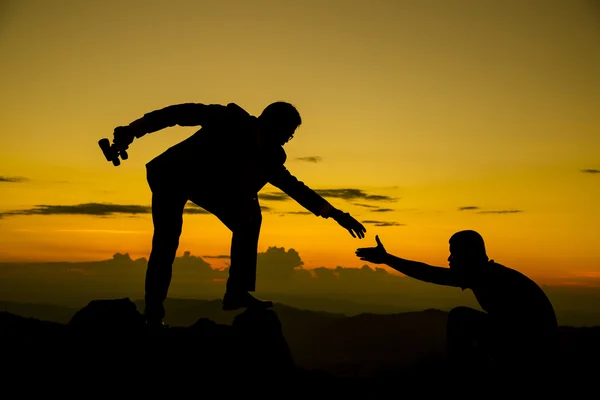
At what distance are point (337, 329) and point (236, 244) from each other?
154m

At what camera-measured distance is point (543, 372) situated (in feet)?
19.7

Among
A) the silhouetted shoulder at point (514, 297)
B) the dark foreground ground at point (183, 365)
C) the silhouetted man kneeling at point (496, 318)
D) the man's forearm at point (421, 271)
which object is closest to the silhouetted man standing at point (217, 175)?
the dark foreground ground at point (183, 365)

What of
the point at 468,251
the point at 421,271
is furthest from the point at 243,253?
the point at 468,251

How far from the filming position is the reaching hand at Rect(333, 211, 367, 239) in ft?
29.2

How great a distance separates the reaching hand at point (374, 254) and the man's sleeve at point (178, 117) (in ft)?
8.56

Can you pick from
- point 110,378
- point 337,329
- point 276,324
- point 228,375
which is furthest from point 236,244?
point 337,329

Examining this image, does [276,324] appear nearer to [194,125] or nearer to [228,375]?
[228,375]

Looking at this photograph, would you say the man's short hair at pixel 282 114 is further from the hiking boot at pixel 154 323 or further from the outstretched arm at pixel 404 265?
the hiking boot at pixel 154 323

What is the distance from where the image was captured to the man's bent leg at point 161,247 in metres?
8.12

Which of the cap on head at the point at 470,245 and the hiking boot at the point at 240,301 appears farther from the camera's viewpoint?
the hiking boot at the point at 240,301

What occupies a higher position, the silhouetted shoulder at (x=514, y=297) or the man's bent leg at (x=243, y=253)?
the man's bent leg at (x=243, y=253)

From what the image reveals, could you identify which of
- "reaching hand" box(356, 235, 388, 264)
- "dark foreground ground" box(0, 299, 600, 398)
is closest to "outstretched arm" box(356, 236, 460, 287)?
"reaching hand" box(356, 235, 388, 264)

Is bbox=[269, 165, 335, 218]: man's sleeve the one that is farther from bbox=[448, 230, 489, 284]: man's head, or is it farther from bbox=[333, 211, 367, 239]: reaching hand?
bbox=[448, 230, 489, 284]: man's head

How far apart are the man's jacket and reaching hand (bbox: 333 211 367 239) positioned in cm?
128
